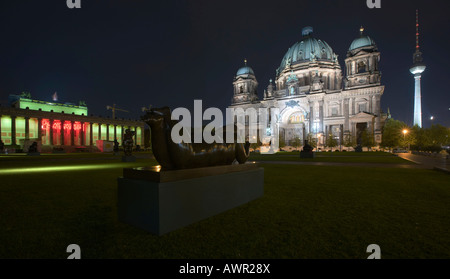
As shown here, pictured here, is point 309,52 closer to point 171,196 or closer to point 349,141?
point 349,141

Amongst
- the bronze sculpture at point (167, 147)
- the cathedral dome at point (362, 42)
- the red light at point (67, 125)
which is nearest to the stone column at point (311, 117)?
the cathedral dome at point (362, 42)

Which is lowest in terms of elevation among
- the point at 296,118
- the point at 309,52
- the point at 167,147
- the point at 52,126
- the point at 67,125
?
the point at 167,147

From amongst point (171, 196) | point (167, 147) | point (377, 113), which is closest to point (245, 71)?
point (377, 113)

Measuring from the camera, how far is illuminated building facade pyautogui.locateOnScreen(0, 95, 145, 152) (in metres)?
59.9

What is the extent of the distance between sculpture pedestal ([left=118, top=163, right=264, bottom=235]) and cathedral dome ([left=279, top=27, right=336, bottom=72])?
8390cm

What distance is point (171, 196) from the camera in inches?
158

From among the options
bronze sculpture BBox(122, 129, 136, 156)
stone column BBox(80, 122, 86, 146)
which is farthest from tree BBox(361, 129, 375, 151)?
stone column BBox(80, 122, 86, 146)

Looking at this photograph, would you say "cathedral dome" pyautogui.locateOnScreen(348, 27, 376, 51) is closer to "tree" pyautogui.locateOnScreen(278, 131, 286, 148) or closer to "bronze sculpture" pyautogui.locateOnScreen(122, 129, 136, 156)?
"tree" pyautogui.locateOnScreen(278, 131, 286, 148)

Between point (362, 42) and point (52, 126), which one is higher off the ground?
point (362, 42)

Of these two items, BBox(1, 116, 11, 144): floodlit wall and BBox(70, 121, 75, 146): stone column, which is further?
BBox(70, 121, 75, 146): stone column

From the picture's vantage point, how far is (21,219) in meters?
4.68

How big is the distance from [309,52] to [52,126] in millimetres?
93425
